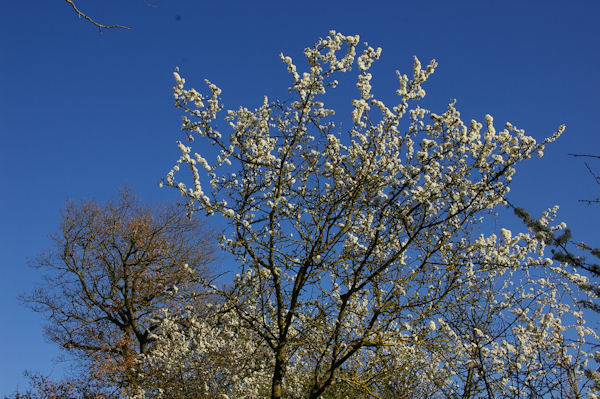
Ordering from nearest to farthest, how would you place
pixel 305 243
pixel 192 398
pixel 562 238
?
pixel 562 238
pixel 305 243
pixel 192 398

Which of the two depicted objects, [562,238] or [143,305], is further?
[143,305]

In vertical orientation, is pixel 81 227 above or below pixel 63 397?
above

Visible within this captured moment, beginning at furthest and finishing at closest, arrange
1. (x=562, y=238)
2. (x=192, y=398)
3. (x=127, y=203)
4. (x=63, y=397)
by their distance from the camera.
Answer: (x=127, y=203)
(x=63, y=397)
(x=192, y=398)
(x=562, y=238)

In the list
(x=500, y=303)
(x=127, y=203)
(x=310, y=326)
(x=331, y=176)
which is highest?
(x=127, y=203)

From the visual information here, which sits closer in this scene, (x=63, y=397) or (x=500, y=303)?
(x=500, y=303)

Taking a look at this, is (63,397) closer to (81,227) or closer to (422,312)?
(81,227)

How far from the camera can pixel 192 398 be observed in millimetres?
9641

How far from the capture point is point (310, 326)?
25.9ft

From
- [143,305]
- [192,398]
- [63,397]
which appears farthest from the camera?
[143,305]

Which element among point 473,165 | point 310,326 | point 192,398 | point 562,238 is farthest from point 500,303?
point 192,398

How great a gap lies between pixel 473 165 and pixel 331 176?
7.51 ft

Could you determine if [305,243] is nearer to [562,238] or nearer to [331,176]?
[331,176]

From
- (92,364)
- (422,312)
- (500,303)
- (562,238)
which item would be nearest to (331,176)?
(422,312)

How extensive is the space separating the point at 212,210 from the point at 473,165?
4.29 metres
